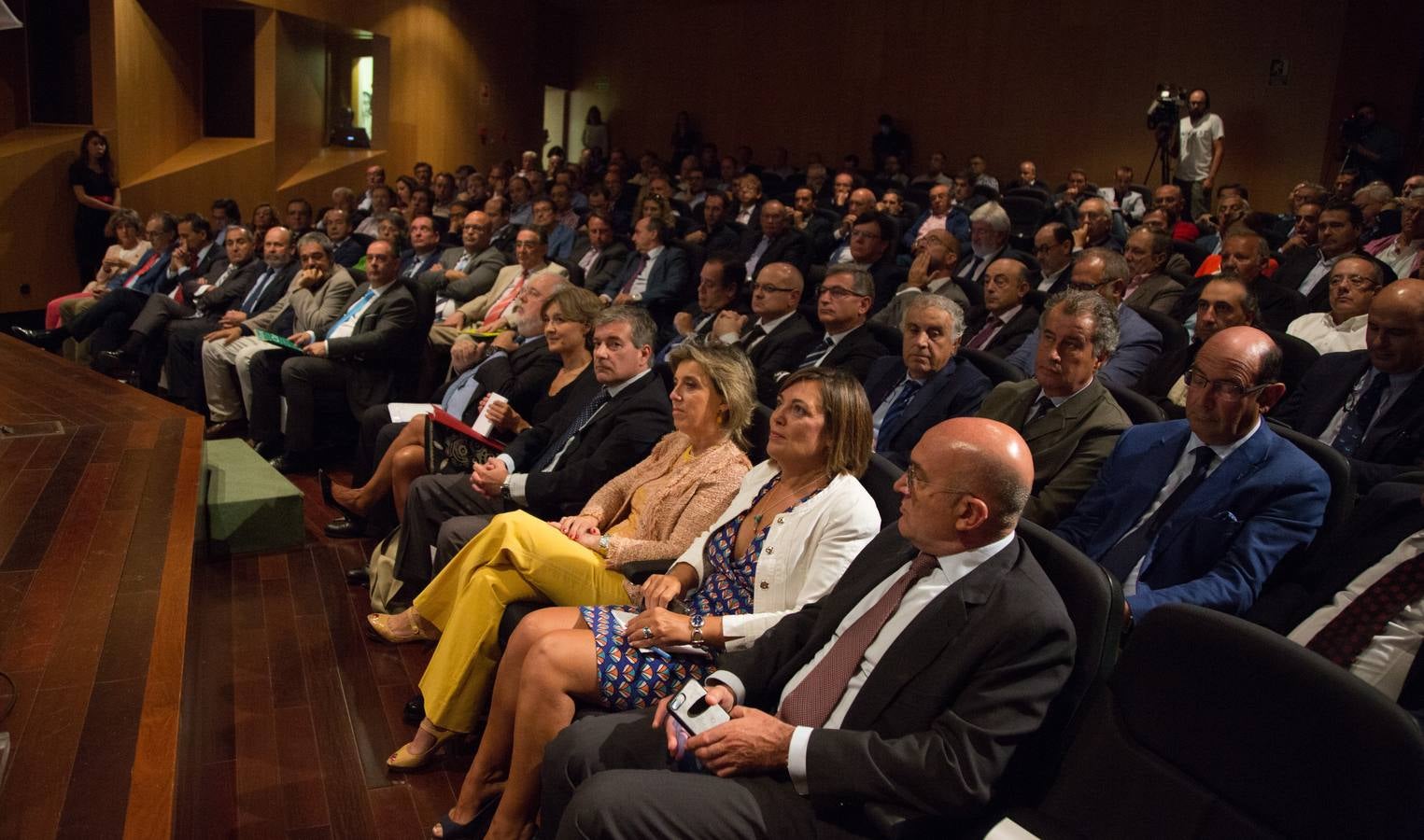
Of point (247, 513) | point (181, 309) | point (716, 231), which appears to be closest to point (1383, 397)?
point (247, 513)

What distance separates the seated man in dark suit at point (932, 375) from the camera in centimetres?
313

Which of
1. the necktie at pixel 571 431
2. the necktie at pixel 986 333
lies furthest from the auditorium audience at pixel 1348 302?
the necktie at pixel 571 431

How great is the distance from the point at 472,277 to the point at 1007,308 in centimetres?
320

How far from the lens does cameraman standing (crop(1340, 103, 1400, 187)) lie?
7305 mm

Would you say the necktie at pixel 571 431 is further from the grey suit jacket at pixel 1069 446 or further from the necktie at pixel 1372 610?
the necktie at pixel 1372 610

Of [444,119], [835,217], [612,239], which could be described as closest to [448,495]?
[612,239]

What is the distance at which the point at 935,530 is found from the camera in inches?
64.7

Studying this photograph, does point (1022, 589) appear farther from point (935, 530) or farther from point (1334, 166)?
point (1334, 166)

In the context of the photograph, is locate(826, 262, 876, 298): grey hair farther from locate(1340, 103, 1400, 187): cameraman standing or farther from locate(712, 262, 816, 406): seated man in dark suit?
locate(1340, 103, 1400, 187): cameraman standing

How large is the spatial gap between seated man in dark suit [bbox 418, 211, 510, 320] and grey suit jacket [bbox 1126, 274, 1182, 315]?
343 cm

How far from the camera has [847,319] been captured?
3.90m

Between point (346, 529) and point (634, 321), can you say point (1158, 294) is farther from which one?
point (346, 529)

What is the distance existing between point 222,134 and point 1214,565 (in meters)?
10.5

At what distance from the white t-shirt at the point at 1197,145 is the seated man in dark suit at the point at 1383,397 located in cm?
→ 615
